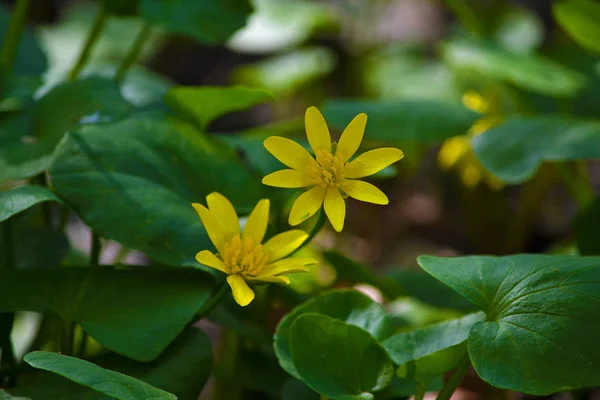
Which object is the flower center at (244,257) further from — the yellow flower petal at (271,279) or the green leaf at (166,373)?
the green leaf at (166,373)

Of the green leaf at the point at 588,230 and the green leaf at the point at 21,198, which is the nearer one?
the green leaf at the point at 21,198

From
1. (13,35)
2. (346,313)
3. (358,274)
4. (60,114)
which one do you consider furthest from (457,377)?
(13,35)

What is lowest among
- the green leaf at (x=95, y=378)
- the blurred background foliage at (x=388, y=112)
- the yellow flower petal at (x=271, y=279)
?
the blurred background foliage at (x=388, y=112)

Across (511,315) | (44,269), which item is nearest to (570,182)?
(511,315)

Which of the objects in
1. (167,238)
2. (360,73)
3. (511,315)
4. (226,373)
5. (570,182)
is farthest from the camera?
(360,73)

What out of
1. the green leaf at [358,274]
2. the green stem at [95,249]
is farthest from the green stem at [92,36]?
the green leaf at [358,274]

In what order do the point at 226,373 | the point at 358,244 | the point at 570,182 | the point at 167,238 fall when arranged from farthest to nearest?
the point at 358,244 < the point at 570,182 < the point at 226,373 < the point at 167,238

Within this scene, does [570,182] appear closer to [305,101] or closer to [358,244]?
[358,244]
